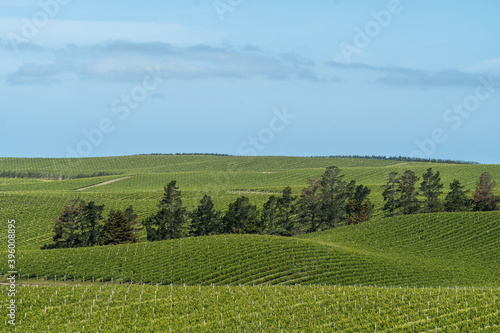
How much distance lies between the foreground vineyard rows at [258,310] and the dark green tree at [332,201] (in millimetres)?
58310

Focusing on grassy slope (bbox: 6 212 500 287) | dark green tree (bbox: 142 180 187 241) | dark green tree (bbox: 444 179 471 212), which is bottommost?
grassy slope (bbox: 6 212 500 287)

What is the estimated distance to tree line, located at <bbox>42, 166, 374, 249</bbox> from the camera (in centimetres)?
8469

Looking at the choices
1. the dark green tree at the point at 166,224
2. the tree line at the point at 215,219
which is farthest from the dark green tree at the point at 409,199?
the dark green tree at the point at 166,224

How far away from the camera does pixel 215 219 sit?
9225 centimetres

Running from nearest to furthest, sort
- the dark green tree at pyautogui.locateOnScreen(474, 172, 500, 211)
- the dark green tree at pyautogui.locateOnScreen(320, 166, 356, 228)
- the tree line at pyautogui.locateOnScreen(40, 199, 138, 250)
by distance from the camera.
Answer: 1. the tree line at pyautogui.locateOnScreen(40, 199, 138, 250)
2. the dark green tree at pyautogui.locateOnScreen(474, 172, 500, 211)
3. the dark green tree at pyautogui.locateOnScreen(320, 166, 356, 228)

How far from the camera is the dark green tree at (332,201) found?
4072 inches

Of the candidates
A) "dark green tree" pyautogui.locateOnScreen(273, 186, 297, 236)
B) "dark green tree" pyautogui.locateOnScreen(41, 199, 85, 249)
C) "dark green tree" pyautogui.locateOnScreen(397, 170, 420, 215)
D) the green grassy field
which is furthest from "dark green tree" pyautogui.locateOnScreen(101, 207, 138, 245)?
"dark green tree" pyautogui.locateOnScreen(397, 170, 420, 215)

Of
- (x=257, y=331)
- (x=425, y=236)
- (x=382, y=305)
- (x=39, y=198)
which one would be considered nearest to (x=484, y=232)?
(x=425, y=236)

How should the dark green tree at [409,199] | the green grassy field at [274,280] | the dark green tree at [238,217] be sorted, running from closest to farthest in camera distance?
the green grassy field at [274,280] → the dark green tree at [238,217] → the dark green tree at [409,199]

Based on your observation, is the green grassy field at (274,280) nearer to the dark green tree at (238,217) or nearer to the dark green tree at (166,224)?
the dark green tree at (166,224)

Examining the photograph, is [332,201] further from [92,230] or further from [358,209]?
[92,230]

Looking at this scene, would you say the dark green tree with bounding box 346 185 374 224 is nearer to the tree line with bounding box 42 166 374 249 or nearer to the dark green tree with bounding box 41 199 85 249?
the tree line with bounding box 42 166 374 249

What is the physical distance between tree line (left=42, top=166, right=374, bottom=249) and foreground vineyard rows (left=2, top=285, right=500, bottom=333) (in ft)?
126

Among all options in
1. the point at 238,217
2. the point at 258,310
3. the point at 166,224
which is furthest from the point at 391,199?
the point at 258,310
